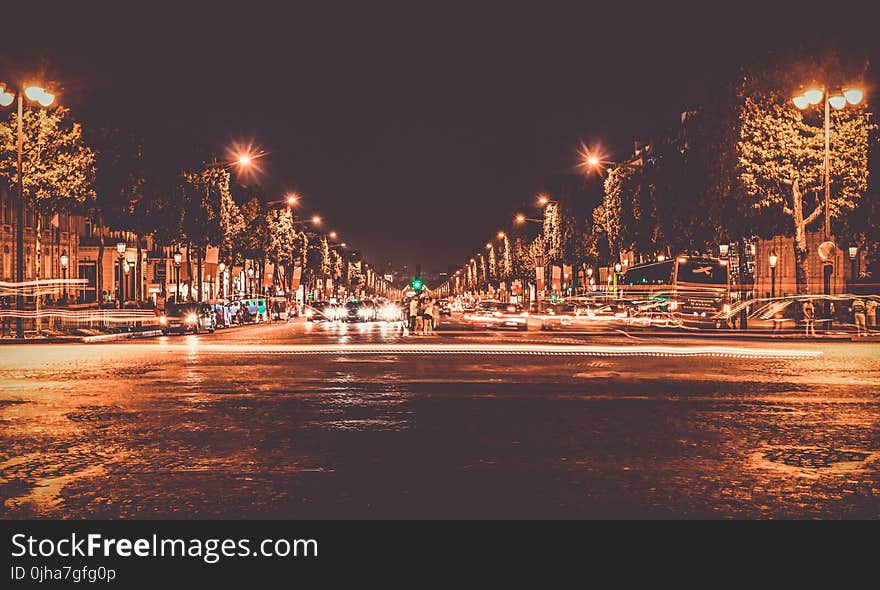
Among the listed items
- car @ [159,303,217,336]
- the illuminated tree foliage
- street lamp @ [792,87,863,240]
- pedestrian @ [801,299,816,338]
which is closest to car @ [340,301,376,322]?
car @ [159,303,217,336]

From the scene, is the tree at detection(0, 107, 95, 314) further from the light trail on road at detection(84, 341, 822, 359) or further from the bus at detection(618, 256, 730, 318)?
the bus at detection(618, 256, 730, 318)

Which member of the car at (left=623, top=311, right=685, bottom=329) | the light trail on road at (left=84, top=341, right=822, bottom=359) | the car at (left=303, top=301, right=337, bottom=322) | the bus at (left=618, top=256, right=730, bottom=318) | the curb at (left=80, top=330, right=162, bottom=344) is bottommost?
the light trail on road at (left=84, top=341, right=822, bottom=359)

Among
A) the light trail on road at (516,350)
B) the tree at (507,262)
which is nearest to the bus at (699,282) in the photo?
the light trail on road at (516,350)

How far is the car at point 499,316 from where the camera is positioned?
187 feet

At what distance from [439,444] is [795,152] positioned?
37976 millimetres

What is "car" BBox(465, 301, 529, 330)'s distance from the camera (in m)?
57.1

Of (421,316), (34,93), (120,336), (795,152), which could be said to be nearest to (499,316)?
(421,316)

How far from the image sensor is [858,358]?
22.5 metres

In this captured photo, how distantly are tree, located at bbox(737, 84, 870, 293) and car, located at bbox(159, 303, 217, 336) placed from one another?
2574 cm

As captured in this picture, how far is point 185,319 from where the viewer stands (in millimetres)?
41500

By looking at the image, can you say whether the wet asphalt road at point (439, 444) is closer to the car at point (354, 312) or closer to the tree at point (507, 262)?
the car at point (354, 312)

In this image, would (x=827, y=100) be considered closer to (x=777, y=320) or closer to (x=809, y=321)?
(x=809, y=321)
